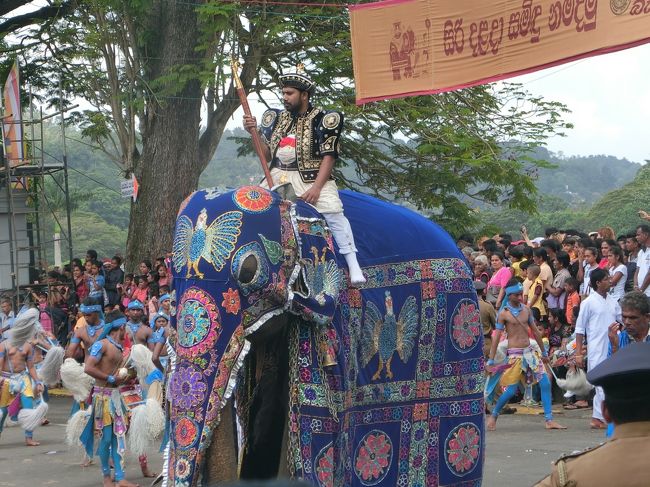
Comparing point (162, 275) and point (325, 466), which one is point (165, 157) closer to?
point (162, 275)

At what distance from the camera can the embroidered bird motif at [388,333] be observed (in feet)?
25.8

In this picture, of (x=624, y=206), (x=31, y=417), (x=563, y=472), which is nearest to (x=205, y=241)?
(x=563, y=472)

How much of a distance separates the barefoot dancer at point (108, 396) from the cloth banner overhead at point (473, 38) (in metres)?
3.57

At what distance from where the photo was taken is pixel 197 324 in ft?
21.7

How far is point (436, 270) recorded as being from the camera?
8.39 metres

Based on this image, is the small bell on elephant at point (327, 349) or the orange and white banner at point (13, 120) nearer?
the small bell on elephant at point (327, 349)

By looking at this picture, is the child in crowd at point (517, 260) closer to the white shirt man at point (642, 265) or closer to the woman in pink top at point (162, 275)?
the white shirt man at point (642, 265)

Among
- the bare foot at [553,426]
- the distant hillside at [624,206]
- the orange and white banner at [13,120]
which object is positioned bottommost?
the bare foot at [553,426]

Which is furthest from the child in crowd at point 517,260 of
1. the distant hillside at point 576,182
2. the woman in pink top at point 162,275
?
the distant hillside at point 576,182

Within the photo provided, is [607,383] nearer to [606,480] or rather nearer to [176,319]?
[606,480]

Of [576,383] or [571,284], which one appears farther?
[571,284]

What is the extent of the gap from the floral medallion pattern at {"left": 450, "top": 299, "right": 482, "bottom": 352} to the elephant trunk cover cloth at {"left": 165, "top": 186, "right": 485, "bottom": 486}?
0.01m

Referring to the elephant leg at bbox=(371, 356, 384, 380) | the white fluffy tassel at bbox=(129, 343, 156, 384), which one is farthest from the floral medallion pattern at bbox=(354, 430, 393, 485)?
the white fluffy tassel at bbox=(129, 343, 156, 384)

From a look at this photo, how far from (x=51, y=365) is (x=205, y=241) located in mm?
7803
